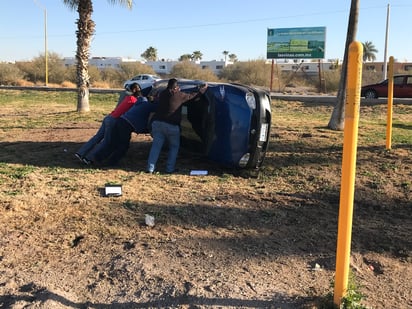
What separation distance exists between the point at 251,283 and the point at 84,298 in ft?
4.22

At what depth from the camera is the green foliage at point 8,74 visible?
53.0m

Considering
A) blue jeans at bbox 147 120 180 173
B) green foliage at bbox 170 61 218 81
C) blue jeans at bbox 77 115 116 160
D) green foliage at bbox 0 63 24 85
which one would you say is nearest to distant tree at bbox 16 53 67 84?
green foliage at bbox 0 63 24 85

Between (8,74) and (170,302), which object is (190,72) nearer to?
(8,74)

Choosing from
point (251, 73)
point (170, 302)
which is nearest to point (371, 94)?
point (170, 302)

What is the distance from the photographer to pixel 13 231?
15.8 feet

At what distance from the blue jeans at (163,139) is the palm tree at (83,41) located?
11.5 metres

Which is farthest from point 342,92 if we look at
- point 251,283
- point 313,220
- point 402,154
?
point 251,283

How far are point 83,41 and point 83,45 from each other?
0.54 ft

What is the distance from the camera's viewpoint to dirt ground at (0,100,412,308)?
142 inches

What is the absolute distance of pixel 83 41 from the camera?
1838 centimetres

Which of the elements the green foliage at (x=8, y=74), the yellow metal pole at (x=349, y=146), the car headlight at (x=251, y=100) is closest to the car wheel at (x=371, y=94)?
the car headlight at (x=251, y=100)

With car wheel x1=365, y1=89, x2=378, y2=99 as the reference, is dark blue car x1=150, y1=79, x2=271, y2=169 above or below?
below

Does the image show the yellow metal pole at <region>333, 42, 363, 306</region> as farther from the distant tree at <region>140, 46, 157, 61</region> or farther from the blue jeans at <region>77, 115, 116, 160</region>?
the distant tree at <region>140, 46, 157, 61</region>

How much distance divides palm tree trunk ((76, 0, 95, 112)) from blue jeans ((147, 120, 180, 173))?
1145 cm
